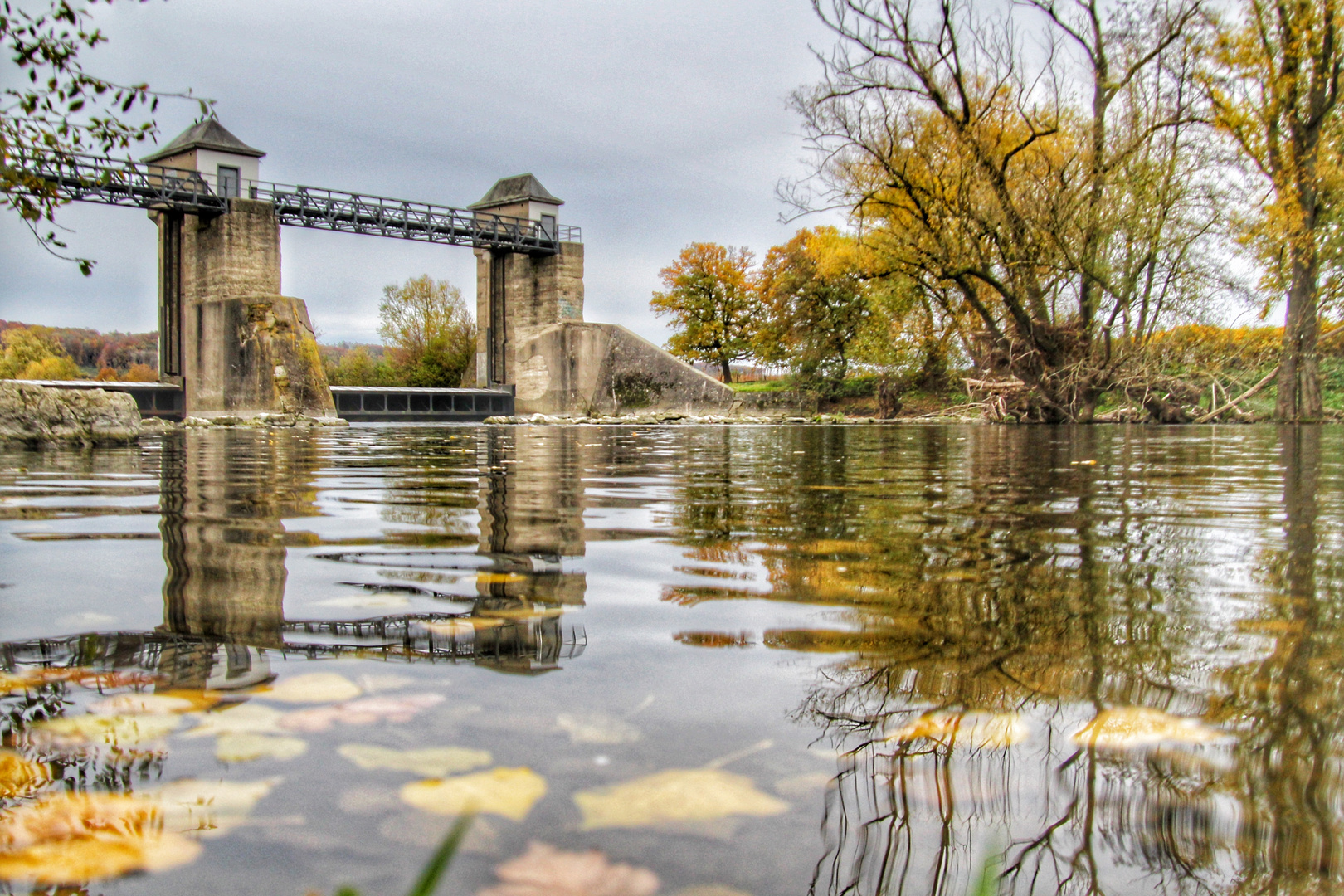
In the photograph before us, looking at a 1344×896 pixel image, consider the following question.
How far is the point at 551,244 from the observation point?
118 ft

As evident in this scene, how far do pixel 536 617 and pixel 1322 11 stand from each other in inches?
896

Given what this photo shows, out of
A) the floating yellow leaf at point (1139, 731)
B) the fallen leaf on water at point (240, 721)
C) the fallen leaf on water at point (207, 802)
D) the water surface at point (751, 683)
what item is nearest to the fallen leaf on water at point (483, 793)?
the water surface at point (751, 683)

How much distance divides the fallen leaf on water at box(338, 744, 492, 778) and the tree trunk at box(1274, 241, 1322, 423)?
22.1m

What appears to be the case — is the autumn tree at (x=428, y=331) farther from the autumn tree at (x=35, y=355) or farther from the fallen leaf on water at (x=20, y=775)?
the fallen leaf on water at (x=20, y=775)

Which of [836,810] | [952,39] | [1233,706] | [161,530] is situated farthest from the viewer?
[952,39]

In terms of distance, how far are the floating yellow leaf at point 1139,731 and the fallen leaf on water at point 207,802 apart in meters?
0.82

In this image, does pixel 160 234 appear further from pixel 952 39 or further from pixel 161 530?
pixel 161 530

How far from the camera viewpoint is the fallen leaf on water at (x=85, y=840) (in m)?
0.69

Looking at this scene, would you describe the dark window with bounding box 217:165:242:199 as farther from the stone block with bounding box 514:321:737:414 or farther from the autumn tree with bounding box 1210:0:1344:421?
the autumn tree with bounding box 1210:0:1344:421

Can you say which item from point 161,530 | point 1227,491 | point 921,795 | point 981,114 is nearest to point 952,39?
point 981,114

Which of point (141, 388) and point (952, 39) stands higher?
point (952, 39)

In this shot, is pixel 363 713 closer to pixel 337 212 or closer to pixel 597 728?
pixel 597 728

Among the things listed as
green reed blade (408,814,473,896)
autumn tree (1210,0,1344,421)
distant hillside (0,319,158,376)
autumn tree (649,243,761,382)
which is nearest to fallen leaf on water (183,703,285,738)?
green reed blade (408,814,473,896)

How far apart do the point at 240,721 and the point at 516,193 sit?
125 feet
